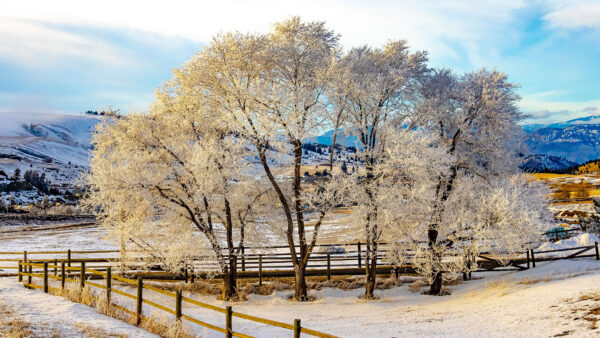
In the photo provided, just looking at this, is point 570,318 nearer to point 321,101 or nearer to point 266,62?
point 321,101

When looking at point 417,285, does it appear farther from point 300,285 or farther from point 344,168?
point 344,168

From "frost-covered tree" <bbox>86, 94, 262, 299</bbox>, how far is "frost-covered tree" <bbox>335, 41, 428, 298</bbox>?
215 inches

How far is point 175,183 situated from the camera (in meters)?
21.9

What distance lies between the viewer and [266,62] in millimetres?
21453

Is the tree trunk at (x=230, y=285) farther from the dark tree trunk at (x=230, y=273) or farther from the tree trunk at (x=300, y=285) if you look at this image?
the tree trunk at (x=300, y=285)

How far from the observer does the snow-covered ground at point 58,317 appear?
11.3 m

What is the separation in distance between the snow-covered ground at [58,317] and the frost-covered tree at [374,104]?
37.7 feet

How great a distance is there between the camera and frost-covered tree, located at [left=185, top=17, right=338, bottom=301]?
2050cm

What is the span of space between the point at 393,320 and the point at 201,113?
12488mm

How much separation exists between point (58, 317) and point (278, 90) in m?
12.7

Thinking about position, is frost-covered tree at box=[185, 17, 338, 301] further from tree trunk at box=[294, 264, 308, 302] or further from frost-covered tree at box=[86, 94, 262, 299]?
frost-covered tree at box=[86, 94, 262, 299]

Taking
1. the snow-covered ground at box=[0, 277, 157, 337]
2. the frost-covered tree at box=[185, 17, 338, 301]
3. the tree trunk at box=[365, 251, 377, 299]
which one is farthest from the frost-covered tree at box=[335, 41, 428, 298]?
the snow-covered ground at box=[0, 277, 157, 337]

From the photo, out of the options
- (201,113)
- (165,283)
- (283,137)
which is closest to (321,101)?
(283,137)

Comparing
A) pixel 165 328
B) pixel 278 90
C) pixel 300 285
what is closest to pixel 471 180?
pixel 300 285
